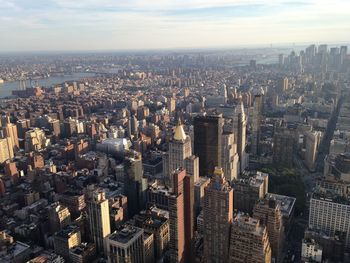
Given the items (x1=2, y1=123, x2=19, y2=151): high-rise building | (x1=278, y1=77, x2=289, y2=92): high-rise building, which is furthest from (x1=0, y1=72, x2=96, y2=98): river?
(x1=278, y1=77, x2=289, y2=92): high-rise building

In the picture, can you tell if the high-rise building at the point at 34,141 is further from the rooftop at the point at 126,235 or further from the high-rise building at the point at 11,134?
the rooftop at the point at 126,235

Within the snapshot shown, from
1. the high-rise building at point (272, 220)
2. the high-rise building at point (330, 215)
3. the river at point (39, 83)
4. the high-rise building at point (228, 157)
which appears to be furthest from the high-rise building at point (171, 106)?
the river at point (39, 83)

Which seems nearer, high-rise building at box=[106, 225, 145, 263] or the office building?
high-rise building at box=[106, 225, 145, 263]

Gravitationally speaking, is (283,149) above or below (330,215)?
above

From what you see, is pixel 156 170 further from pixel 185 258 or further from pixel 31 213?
pixel 185 258

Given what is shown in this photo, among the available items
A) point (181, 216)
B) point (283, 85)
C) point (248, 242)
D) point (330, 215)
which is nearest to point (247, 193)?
point (330, 215)

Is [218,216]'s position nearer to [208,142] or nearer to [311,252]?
[311,252]

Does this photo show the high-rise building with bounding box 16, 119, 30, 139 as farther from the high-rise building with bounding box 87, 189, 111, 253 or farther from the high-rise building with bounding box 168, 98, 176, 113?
the high-rise building with bounding box 87, 189, 111, 253
